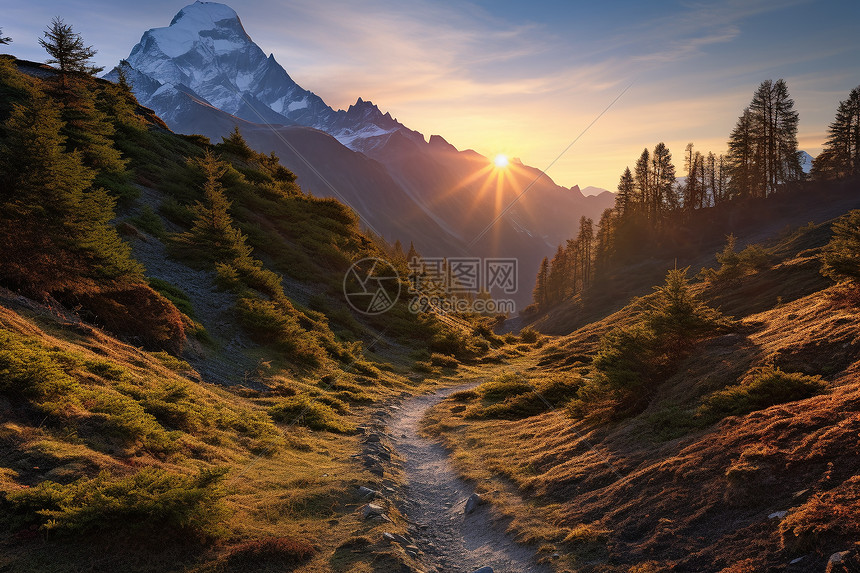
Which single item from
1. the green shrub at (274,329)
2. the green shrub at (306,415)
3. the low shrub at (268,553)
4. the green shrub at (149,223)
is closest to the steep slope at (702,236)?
the green shrub at (274,329)

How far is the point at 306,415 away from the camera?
1603 centimetres

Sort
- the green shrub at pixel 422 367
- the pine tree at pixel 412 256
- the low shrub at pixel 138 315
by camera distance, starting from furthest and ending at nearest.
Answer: the pine tree at pixel 412 256 → the green shrub at pixel 422 367 → the low shrub at pixel 138 315

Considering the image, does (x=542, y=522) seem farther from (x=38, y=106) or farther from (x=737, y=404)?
(x=38, y=106)

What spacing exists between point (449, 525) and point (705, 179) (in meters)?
99.9

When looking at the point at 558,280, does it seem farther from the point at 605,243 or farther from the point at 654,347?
the point at 654,347

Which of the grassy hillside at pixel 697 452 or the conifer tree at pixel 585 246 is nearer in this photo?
the grassy hillside at pixel 697 452

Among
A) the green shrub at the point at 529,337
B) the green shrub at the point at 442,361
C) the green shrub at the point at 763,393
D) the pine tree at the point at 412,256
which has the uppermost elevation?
the pine tree at the point at 412,256

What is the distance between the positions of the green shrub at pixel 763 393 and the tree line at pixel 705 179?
259 feet

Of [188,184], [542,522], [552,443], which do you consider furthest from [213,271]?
[542,522]

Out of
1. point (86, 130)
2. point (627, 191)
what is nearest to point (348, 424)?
point (86, 130)

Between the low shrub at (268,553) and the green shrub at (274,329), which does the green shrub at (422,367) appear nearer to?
the green shrub at (274,329)

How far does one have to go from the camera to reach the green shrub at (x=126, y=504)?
6.10m

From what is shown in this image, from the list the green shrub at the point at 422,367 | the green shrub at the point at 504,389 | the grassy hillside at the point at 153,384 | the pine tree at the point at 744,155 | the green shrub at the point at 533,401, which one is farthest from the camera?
the pine tree at the point at 744,155

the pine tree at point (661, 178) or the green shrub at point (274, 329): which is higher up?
the pine tree at point (661, 178)
